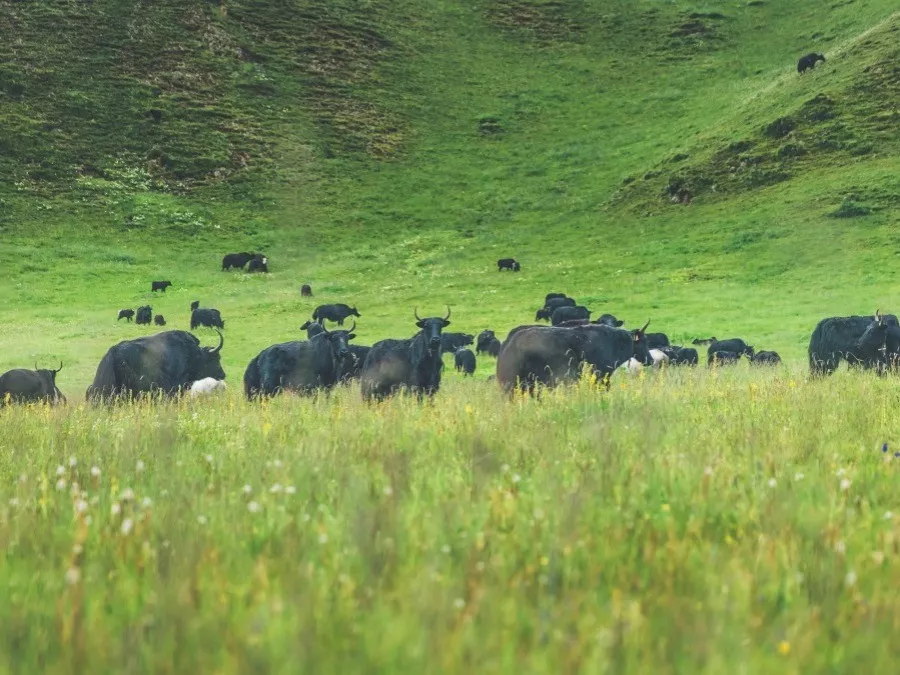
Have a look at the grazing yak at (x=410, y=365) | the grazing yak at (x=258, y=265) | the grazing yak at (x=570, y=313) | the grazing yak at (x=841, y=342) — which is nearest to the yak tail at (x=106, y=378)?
the grazing yak at (x=410, y=365)

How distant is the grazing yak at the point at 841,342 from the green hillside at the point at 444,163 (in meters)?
9.48

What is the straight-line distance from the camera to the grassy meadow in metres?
3.30

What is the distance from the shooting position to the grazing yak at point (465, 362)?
28.3 metres

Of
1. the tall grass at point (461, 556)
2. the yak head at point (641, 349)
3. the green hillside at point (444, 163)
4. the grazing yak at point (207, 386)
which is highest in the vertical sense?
the green hillside at point (444, 163)

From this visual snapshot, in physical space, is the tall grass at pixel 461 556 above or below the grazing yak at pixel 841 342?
below

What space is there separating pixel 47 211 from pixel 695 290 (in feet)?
153

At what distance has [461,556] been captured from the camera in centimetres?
403

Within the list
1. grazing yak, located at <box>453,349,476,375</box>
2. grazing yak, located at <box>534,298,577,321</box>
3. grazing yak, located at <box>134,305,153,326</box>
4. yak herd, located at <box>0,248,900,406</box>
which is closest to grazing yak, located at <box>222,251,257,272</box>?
grazing yak, located at <box>134,305,153,326</box>

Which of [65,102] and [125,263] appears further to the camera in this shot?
[65,102]

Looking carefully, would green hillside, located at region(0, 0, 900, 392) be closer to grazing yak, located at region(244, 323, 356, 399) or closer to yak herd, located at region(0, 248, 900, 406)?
yak herd, located at region(0, 248, 900, 406)

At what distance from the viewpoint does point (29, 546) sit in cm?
432

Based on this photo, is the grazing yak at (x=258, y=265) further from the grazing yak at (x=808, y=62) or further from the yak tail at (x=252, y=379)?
the grazing yak at (x=808, y=62)

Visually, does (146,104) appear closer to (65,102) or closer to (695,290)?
(65,102)

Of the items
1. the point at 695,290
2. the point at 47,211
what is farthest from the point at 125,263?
the point at 695,290
